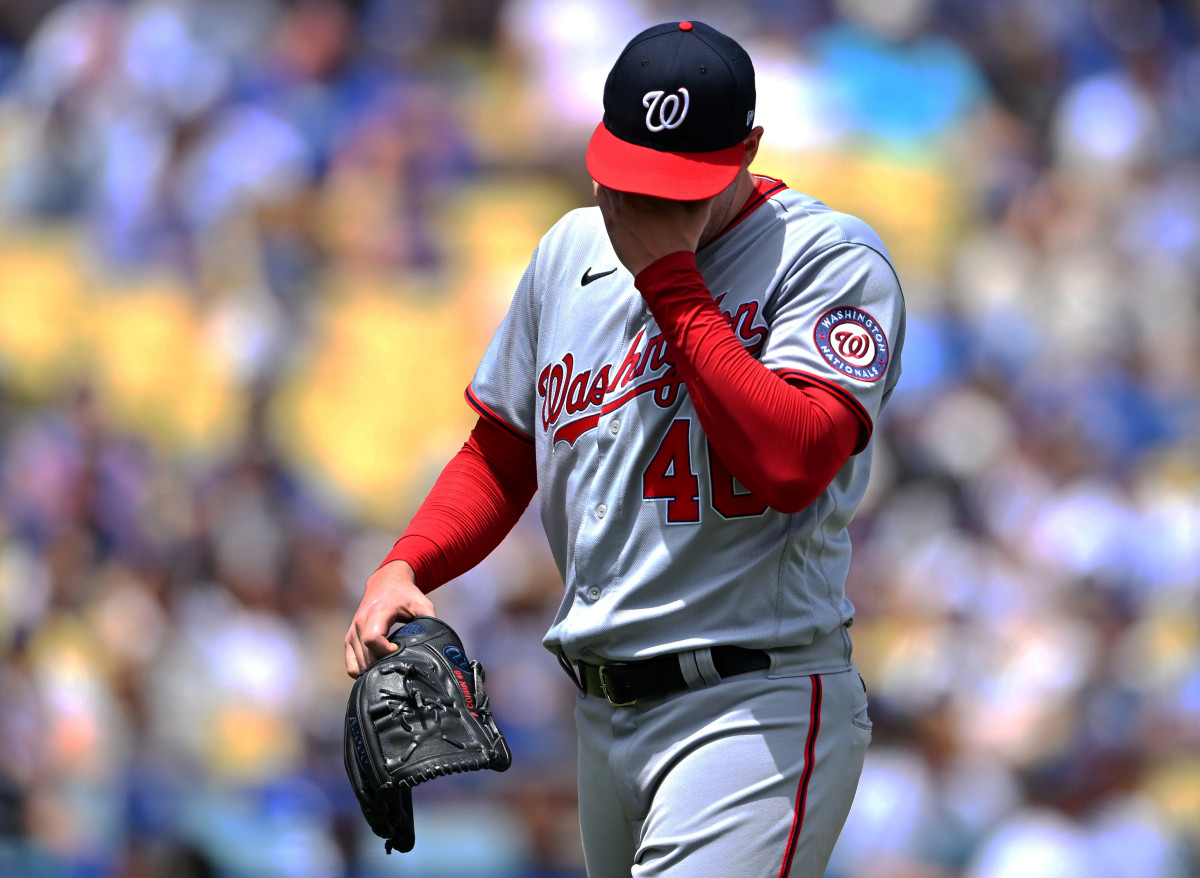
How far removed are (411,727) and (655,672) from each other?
35 centimetres

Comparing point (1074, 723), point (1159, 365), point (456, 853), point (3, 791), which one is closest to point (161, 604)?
point (3, 791)

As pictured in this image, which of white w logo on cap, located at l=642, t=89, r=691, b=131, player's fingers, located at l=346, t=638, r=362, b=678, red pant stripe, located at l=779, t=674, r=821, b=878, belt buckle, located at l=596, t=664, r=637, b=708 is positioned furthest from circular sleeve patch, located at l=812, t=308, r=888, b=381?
player's fingers, located at l=346, t=638, r=362, b=678

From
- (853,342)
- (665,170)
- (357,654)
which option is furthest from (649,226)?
(357,654)

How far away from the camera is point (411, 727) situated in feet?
6.73

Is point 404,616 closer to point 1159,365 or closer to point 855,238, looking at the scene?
point 855,238

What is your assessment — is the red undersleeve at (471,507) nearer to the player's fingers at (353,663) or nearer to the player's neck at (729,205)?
A: the player's fingers at (353,663)

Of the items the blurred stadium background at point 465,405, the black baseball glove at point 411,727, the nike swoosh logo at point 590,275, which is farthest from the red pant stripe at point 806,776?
the blurred stadium background at point 465,405

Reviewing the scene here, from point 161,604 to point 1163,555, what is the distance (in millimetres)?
4242

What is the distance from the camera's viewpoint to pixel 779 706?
6.68 feet

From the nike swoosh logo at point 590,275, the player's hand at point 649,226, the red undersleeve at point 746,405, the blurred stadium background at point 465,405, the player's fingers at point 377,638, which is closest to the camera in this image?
the red undersleeve at point 746,405

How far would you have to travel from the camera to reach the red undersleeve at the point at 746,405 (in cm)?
187

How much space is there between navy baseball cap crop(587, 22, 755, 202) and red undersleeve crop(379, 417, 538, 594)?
579mm

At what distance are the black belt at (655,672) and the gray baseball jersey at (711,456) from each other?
0.09 feet

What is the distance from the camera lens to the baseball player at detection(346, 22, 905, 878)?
194 cm
